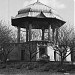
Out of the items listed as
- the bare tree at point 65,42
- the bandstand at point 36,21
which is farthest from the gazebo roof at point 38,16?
the bare tree at point 65,42

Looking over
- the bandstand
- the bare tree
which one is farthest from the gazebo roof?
the bare tree

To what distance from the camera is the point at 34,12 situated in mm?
44719

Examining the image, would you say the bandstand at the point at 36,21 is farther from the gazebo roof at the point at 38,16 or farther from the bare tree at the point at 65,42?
the bare tree at the point at 65,42

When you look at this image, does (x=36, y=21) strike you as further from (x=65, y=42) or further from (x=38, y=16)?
(x=65, y=42)

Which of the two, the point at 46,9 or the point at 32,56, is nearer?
the point at 32,56

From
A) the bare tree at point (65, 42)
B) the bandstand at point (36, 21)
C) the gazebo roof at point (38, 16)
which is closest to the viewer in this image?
the bare tree at point (65, 42)

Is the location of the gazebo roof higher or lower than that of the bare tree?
higher

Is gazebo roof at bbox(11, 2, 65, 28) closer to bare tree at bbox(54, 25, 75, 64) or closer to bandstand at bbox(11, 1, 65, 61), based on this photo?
bandstand at bbox(11, 1, 65, 61)

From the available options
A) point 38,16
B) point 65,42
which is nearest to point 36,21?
point 38,16

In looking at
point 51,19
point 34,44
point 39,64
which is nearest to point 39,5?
point 51,19

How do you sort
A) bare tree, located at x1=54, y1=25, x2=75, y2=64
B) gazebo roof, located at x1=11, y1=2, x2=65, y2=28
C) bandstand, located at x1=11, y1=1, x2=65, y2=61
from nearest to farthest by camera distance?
bare tree, located at x1=54, y1=25, x2=75, y2=64 < bandstand, located at x1=11, y1=1, x2=65, y2=61 < gazebo roof, located at x1=11, y1=2, x2=65, y2=28

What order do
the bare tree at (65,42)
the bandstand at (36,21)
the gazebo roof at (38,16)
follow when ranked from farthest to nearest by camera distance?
the gazebo roof at (38,16) → the bandstand at (36,21) → the bare tree at (65,42)

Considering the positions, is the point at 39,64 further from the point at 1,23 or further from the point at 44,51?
the point at 1,23

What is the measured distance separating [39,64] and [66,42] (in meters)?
6.45
